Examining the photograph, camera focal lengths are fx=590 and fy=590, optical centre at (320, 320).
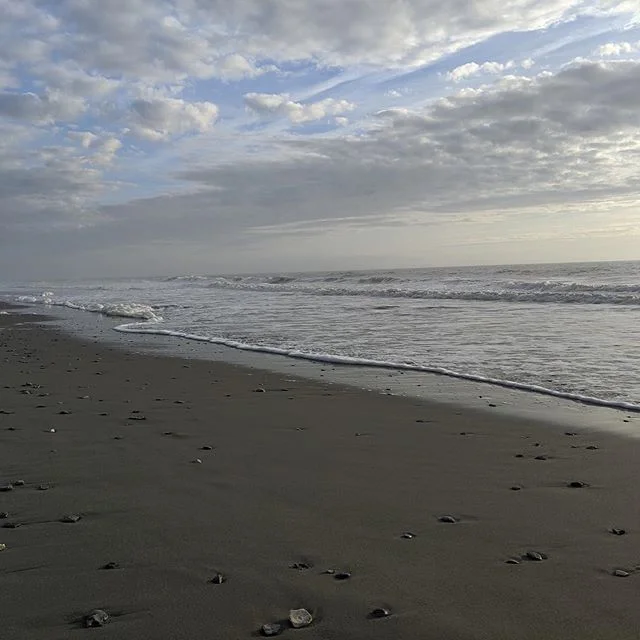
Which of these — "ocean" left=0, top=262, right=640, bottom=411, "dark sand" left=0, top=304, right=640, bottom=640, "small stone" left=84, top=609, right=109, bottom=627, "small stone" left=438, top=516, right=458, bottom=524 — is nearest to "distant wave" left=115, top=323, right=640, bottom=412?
"ocean" left=0, top=262, right=640, bottom=411

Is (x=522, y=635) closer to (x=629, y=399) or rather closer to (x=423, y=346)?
(x=629, y=399)

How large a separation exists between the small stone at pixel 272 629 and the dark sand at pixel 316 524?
0.17 feet

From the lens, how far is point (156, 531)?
3.60 metres

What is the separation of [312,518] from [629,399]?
5.03 meters

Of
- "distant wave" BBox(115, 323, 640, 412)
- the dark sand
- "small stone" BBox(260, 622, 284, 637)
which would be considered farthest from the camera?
"distant wave" BBox(115, 323, 640, 412)

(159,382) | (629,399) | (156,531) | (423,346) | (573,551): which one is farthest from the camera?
(423,346)

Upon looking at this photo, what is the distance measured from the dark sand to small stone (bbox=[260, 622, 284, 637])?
0.05m

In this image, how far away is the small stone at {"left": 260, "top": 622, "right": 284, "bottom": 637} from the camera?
2.53 meters

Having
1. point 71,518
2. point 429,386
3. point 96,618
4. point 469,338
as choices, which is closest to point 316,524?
point 96,618

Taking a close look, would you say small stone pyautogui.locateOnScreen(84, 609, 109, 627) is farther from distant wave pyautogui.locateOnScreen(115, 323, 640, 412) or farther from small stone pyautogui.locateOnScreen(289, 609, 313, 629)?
distant wave pyautogui.locateOnScreen(115, 323, 640, 412)

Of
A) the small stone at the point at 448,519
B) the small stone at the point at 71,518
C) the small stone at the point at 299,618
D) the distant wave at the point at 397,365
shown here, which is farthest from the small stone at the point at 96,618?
the distant wave at the point at 397,365

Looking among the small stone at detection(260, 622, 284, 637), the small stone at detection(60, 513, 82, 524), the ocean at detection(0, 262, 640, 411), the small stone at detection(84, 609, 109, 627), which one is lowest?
the small stone at detection(260, 622, 284, 637)

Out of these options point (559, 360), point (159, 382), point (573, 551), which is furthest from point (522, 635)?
point (559, 360)

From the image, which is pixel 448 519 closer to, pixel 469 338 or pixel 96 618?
pixel 96 618
